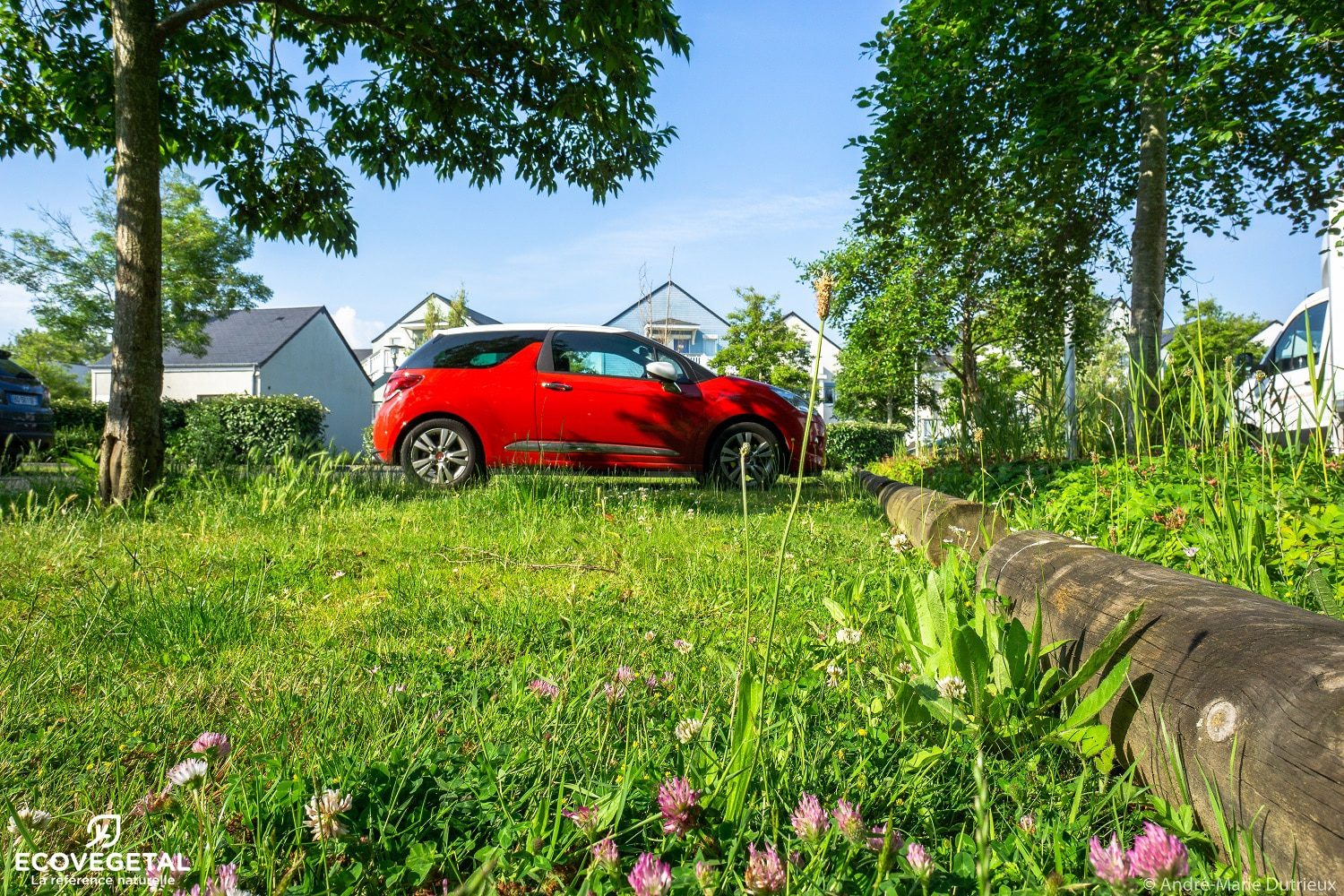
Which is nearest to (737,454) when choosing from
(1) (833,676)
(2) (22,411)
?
(1) (833,676)

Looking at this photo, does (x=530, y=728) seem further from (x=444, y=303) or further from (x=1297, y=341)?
(x=444, y=303)

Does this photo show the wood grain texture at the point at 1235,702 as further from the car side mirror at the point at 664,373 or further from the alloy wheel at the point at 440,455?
the alloy wheel at the point at 440,455

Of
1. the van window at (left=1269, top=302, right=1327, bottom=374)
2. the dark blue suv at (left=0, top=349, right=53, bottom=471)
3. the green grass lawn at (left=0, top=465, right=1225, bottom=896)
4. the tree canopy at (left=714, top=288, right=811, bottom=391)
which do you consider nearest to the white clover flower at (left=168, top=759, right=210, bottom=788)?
the green grass lawn at (left=0, top=465, right=1225, bottom=896)

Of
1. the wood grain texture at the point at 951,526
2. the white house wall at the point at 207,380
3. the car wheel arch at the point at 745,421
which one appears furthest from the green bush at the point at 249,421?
the white house wall at the point at 207,380

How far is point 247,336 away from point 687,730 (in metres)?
44.6

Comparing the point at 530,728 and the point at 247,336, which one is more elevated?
the point at 247,336

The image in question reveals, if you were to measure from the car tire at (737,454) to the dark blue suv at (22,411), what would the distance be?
8.19m

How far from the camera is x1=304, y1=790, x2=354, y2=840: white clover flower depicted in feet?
3.81

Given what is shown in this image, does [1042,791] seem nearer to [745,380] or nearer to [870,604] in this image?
[870,604]

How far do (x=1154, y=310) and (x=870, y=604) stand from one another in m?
6.23

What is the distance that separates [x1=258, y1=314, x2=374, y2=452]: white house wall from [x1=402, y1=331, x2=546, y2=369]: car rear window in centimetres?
3089

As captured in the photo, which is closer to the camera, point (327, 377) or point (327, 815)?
point (327, 815)

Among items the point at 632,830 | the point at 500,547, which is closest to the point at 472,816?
the point at 632,830

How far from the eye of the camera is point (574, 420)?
8.09 meters
